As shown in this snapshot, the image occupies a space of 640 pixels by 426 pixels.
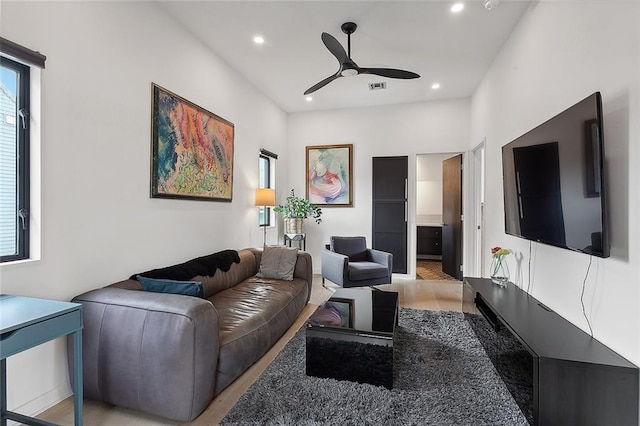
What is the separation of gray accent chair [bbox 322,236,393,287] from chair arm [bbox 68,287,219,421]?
7.61 feet

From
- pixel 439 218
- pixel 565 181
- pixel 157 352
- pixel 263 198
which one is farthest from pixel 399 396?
pixel 439 218

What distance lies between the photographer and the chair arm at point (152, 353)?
5.41 feet

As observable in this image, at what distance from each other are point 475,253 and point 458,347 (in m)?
2.62

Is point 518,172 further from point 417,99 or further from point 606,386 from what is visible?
point 417,99

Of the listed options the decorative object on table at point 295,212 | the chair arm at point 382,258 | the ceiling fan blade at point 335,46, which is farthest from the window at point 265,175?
the ceiling fan blade at point 335,46

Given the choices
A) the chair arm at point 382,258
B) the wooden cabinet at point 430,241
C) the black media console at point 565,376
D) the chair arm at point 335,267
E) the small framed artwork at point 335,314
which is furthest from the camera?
the wooden cabinet at point 430,241

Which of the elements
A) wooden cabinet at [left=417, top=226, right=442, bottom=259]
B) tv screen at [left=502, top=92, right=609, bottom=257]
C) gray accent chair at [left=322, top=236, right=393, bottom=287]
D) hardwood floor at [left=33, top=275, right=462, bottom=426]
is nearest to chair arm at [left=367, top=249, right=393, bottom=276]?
gray accent chair at [left=322, top=236, right=393, bottom=287]

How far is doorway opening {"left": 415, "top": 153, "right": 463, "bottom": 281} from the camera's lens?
5113mm

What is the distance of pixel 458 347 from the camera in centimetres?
260

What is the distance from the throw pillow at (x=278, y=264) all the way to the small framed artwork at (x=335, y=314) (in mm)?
861

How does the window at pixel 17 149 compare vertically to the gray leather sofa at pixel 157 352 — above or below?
above

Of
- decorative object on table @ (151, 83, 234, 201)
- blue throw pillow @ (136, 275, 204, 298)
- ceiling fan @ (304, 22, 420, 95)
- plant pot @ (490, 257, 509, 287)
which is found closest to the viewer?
blue throw pillow @ (136, 275, 204, 298)

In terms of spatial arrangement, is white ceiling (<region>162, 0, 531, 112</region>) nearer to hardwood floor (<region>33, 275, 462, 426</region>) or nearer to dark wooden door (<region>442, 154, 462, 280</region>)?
dark wooden door (<region>442, 154, 462, 280</region>)

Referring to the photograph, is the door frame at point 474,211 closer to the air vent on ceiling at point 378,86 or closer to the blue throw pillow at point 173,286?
the air vent on ceiling at point 378,86
